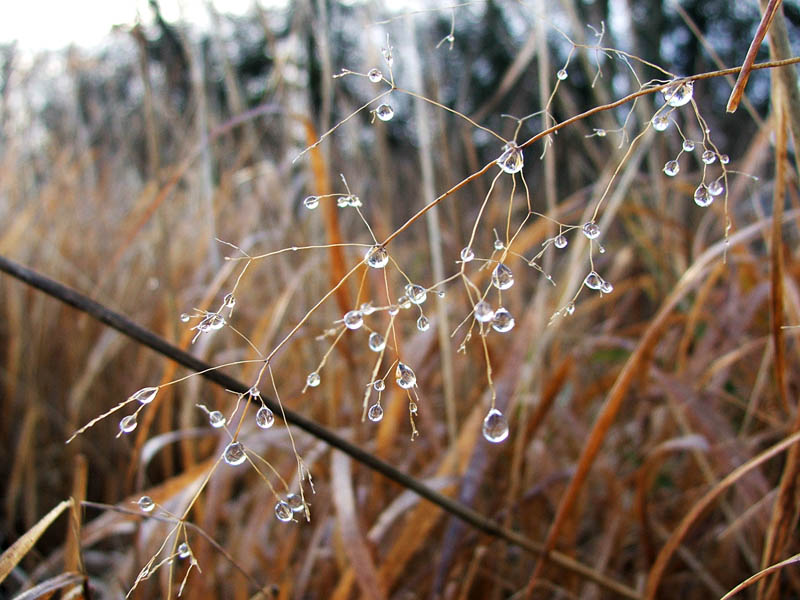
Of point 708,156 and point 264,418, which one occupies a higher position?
point 708,156

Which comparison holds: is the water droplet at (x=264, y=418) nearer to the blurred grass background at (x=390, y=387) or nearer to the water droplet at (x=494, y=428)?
the water droplet at (x=494, y=428)

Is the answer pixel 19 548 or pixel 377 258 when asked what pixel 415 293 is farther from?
pixel 19 548

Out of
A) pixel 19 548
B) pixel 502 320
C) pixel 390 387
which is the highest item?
pixel 502 320

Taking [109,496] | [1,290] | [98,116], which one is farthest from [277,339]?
[98,116]

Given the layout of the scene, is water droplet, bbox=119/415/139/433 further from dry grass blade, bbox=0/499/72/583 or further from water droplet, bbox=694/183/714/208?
water droplet, bbox=694/183/714/208

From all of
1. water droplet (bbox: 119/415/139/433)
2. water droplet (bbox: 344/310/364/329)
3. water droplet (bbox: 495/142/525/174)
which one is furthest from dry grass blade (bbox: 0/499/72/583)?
water droplet (bbox: 495/142/525/174)

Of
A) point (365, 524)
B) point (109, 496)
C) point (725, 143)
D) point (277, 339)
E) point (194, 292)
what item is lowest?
point (109, 496)

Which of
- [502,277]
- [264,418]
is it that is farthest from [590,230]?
[264,418]

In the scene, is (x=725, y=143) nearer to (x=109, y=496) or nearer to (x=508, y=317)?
(x=109, y=496)
